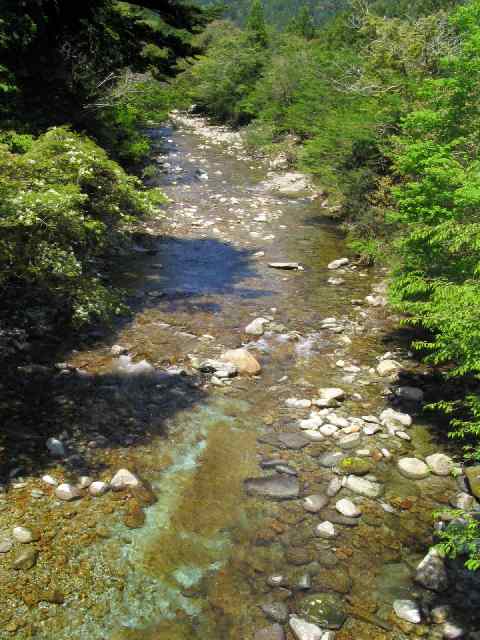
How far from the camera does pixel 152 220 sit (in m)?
14.5

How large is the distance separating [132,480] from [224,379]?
96.1 inches

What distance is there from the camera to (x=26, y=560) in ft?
14.1

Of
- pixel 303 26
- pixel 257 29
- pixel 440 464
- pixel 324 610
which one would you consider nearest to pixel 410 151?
pixel 440 464

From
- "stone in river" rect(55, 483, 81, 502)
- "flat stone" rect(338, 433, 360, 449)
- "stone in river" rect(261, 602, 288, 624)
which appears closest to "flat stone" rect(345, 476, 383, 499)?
"flat stone" rect(338, 433, 360, 449)

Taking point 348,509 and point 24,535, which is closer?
point 24,535

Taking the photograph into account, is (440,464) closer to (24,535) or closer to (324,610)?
(324,610)

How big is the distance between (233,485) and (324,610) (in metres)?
1.64

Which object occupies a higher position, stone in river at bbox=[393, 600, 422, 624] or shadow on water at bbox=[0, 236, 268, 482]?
shadow on water at bbox=[0, 236, 268, 482]

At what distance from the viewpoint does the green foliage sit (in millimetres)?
5008

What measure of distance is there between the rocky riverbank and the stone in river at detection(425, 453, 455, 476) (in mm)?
17

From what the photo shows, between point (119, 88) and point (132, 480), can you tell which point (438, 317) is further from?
point (119, 88)

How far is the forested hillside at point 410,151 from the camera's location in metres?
5.88

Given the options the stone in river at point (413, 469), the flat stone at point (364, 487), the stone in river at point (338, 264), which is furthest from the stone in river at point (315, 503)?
the stone in river at point (338, 264)

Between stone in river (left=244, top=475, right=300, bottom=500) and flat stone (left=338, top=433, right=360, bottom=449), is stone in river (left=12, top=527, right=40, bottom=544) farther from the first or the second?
flat stone (left=338, top=433, right=360, bottom=449)
